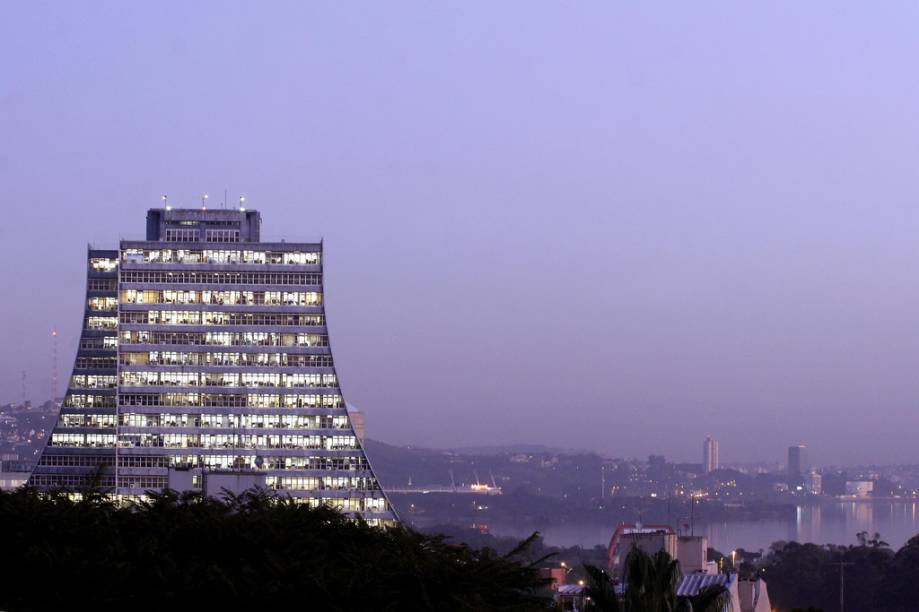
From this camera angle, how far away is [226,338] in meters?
174

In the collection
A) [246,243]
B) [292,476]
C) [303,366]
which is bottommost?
[292,476]

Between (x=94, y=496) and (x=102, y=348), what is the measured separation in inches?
4905

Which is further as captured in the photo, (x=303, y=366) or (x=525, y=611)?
(x=303, y=366)

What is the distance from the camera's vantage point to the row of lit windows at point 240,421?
170875 millimetres

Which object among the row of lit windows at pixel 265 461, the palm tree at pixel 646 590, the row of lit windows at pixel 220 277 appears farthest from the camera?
the row of lit windows at pixel 220 277

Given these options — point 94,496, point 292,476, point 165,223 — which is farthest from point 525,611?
point 165,223

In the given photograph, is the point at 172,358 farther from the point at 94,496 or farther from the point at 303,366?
the point at 94,496

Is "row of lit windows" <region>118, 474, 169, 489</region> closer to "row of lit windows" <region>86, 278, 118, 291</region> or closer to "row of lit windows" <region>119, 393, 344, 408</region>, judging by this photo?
"row of lit windows" <region>119, 393, 344, 408</region>

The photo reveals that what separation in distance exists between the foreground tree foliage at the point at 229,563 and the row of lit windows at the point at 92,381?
123m

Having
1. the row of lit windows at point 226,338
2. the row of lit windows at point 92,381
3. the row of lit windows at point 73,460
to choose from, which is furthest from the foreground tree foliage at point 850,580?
the row of lit windows at point 92,381

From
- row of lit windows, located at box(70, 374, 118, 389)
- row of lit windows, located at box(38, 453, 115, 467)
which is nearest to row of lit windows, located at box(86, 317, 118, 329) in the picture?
row of lit windows, located at box(70, 374, 118, 389)

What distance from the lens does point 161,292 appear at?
575 ft

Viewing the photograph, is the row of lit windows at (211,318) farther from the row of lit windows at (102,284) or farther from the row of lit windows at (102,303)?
the row of lit windows at (102,284)

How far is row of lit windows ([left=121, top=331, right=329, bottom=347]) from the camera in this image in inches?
6796
